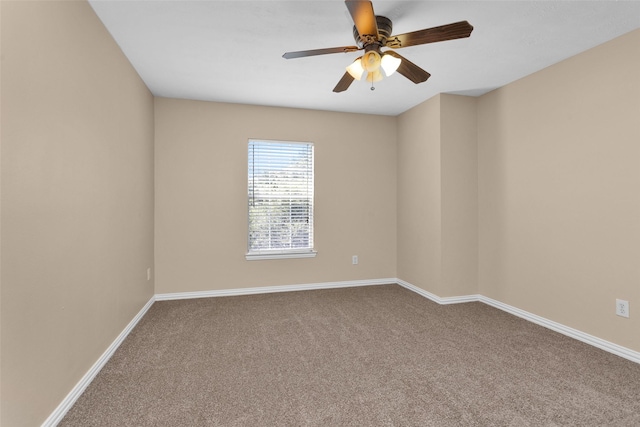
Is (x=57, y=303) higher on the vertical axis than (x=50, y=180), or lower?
lower

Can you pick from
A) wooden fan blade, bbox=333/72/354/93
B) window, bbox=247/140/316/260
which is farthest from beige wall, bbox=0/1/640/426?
wooden fan blade, bbox=333/72/354/93

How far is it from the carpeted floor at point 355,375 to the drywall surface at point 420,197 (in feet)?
2.84

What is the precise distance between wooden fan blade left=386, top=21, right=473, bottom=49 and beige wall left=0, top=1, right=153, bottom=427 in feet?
6.32

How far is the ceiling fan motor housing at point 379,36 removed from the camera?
2057 millimetres

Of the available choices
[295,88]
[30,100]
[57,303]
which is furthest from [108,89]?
[295,88]

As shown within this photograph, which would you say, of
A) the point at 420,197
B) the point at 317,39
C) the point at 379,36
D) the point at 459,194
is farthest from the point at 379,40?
the point at 420,197

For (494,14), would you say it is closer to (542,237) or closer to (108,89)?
(542,237)

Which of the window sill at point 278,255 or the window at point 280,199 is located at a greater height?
the window at point 280,199

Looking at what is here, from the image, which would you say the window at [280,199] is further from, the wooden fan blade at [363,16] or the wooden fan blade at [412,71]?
the wooden fan blade at [363,16]

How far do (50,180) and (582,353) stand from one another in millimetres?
3762

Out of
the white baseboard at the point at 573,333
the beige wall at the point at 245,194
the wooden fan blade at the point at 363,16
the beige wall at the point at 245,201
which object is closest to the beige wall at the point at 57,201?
the beige wall at the point at 245,201

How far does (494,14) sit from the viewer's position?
2244 mm

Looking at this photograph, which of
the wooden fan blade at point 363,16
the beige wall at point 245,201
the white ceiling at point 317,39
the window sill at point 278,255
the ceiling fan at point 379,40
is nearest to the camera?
the beige wall at point 245,201

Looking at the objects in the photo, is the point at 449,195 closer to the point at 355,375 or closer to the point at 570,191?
the point at 570,191
